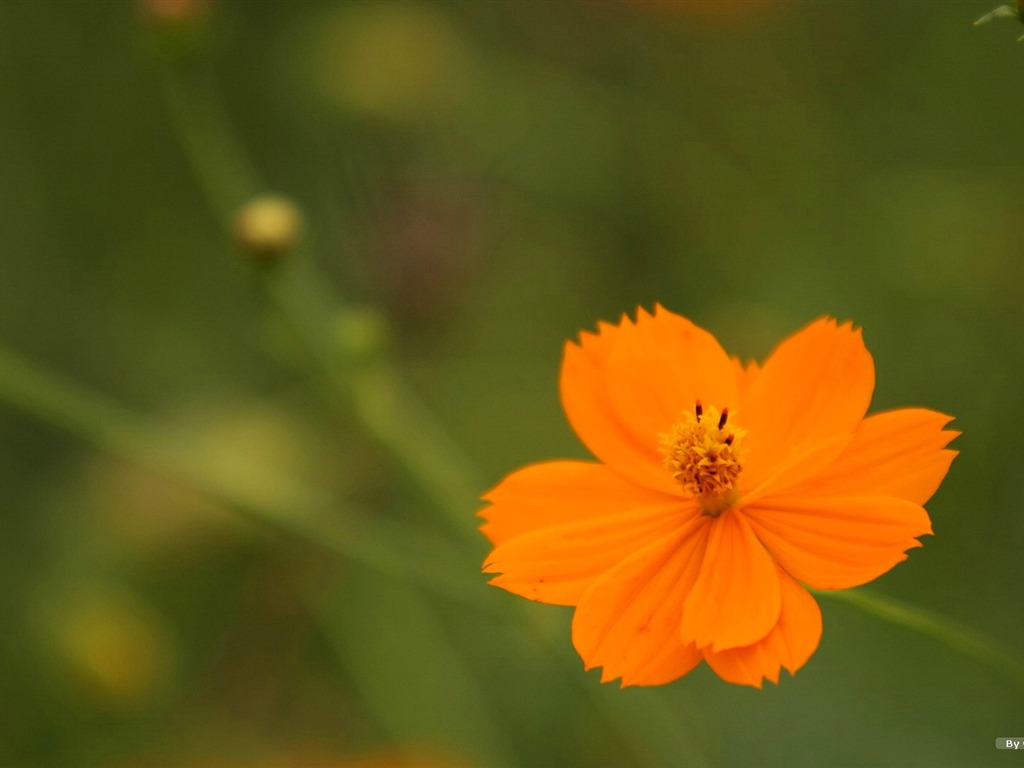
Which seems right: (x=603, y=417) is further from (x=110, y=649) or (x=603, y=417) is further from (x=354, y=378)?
(x=110, y=649)

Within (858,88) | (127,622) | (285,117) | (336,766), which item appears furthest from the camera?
(285,117)

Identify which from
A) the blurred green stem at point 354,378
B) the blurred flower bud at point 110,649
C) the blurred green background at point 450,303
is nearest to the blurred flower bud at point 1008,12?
the blurred green stem at point 354,378

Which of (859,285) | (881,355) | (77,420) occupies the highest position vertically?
(859,285)

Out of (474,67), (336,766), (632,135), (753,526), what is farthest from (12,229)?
(753,526)

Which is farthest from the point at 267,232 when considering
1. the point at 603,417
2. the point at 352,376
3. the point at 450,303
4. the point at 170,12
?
the point at 450,303

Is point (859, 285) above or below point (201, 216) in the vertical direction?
below

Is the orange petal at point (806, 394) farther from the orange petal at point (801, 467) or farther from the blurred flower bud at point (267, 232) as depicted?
the blurred flower bud at point (267, 232)

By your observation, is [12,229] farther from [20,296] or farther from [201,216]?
[201,216]
